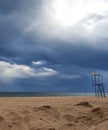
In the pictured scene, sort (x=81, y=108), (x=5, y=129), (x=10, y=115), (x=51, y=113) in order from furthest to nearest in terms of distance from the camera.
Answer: (x=81, y=108) < (x=51, y=113) < (x=10, y=115) < (x=5, y=129)

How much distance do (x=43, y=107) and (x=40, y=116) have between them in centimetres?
121

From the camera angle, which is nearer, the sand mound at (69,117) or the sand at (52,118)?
the sand at (52,118)

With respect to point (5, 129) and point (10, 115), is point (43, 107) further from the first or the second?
point (5, 129)

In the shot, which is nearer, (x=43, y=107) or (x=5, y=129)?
(x=5, y=129)

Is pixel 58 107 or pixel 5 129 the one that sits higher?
pixel 58 107

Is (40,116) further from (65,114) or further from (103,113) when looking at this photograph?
(103,113)

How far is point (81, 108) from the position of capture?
56.6 feet

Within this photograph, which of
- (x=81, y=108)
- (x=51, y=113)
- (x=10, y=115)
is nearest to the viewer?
(x=10, y=115)

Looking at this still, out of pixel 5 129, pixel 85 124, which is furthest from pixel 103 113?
pixel 5 129

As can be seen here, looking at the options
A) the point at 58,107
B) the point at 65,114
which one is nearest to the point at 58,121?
the point at 65,114

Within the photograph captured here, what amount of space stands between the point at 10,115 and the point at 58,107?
3009 mm

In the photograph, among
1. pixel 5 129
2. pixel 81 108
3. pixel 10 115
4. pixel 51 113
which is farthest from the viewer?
pixel 81 108

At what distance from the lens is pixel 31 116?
15.0m

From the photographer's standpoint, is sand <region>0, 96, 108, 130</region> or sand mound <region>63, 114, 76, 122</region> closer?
sand <region>0, 96, 108, 130</region>
